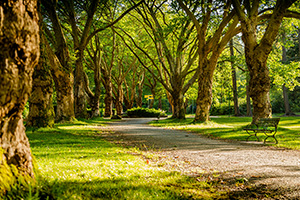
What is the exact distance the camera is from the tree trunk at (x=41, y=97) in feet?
40.3

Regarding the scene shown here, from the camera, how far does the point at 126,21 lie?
87.4 ft

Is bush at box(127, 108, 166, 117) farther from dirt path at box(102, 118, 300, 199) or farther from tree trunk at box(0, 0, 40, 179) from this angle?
tree trunk at box(0, 0, 40, 179)

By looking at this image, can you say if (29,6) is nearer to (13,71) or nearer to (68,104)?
(13,71)

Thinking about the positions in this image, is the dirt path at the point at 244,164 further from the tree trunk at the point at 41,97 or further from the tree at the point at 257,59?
the tree trunk at the point at 41,97

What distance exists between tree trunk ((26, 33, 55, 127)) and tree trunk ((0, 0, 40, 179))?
9599 millimetres

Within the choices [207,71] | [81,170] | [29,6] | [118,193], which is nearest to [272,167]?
[118,193]

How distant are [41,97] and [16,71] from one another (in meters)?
10.0

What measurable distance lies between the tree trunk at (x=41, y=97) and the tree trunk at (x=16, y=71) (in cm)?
960

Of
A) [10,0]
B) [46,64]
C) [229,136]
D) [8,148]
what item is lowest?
[229,136]

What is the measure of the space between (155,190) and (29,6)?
3302mm

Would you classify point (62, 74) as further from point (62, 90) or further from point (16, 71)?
point (16, 71)

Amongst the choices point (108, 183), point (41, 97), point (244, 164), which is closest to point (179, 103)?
point (41, 97)

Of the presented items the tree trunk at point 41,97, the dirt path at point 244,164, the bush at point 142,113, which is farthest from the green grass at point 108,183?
the bush at point 142,113

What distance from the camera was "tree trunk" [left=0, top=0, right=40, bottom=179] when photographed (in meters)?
3.01
